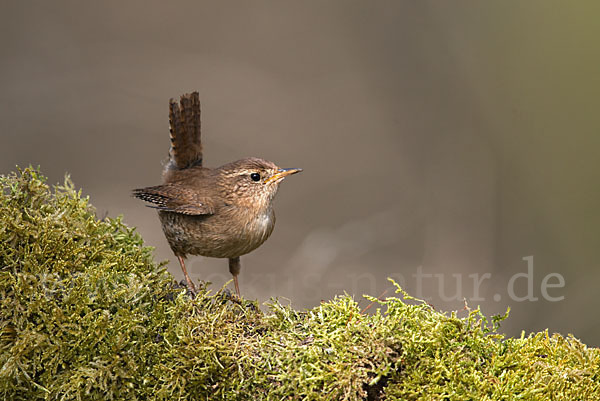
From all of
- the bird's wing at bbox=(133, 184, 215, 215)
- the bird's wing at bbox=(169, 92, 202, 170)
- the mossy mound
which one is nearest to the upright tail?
the bird's wing at bbox=(169, 92, 202, 170)

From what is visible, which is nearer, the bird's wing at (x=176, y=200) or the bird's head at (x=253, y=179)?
the bird's wing at (x=176, y=200)

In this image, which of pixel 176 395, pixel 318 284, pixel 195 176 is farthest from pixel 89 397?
pixel 318 284

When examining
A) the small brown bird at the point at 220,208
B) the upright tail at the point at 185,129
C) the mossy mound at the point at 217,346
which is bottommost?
the mossy mound at the point at 217,346

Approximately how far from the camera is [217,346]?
1.84m

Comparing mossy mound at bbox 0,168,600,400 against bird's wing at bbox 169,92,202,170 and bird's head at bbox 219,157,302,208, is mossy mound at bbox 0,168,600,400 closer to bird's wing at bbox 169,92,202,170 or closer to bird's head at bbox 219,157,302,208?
bird's head at bbox 219,157,302,208

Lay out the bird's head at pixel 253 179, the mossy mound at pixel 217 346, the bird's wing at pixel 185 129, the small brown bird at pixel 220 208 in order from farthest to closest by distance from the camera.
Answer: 1. the bird's wing at pixel 185 129
2. the bird's head at pixel 253 179
3. the small brown bird at pixel 220 208
4. the mossy mound at pixel 217 346

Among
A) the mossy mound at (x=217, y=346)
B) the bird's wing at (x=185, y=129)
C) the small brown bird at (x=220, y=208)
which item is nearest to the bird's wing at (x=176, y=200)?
the small brown bird at (x=220, y=208)

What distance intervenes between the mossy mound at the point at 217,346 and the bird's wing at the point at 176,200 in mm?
836

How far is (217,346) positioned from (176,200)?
3.99ft

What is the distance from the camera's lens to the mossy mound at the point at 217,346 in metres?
1.67

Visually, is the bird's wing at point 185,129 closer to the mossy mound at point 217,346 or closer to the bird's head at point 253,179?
the bird's head at point 253,179

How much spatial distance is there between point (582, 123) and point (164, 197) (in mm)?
3502

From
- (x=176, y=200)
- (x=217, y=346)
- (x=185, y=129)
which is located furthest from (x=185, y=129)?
(x=217, y=346)

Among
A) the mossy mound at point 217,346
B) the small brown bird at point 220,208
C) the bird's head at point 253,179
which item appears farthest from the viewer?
the bird's head at point 253,179
